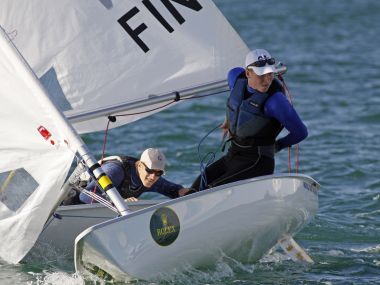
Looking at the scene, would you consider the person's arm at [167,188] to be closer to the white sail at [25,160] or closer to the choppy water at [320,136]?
the choppy water at [320,136]

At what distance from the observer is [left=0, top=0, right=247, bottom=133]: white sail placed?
17.7 feet

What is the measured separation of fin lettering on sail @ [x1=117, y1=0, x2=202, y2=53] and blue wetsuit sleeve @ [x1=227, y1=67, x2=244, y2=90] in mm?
446

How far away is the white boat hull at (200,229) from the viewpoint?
4.54 metres

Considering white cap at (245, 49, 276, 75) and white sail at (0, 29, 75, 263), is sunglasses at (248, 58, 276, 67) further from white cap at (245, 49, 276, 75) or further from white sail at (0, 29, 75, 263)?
white sail at (0, 29, 75, 263)

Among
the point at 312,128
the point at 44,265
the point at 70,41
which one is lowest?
the point at 312,128

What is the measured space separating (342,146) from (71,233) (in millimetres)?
4394

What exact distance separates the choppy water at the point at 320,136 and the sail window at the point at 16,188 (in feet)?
1.61

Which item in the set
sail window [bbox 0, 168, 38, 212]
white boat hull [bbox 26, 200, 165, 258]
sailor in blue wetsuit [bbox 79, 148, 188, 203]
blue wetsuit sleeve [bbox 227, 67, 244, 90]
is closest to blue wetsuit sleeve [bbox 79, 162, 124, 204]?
sailor in blue wetsuit [bbox 79, 148, 188, 203]

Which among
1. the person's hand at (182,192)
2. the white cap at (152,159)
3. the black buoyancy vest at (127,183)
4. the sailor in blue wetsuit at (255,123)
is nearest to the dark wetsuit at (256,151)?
the sailor in blue wetsuit at (255,123)

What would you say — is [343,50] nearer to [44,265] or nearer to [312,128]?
[312,128]

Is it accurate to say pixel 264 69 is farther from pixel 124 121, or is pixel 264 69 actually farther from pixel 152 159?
pixel 124 121

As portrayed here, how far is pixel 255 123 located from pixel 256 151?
7.6 inches

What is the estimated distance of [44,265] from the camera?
5379mm

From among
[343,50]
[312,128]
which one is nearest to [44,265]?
[312,128]
